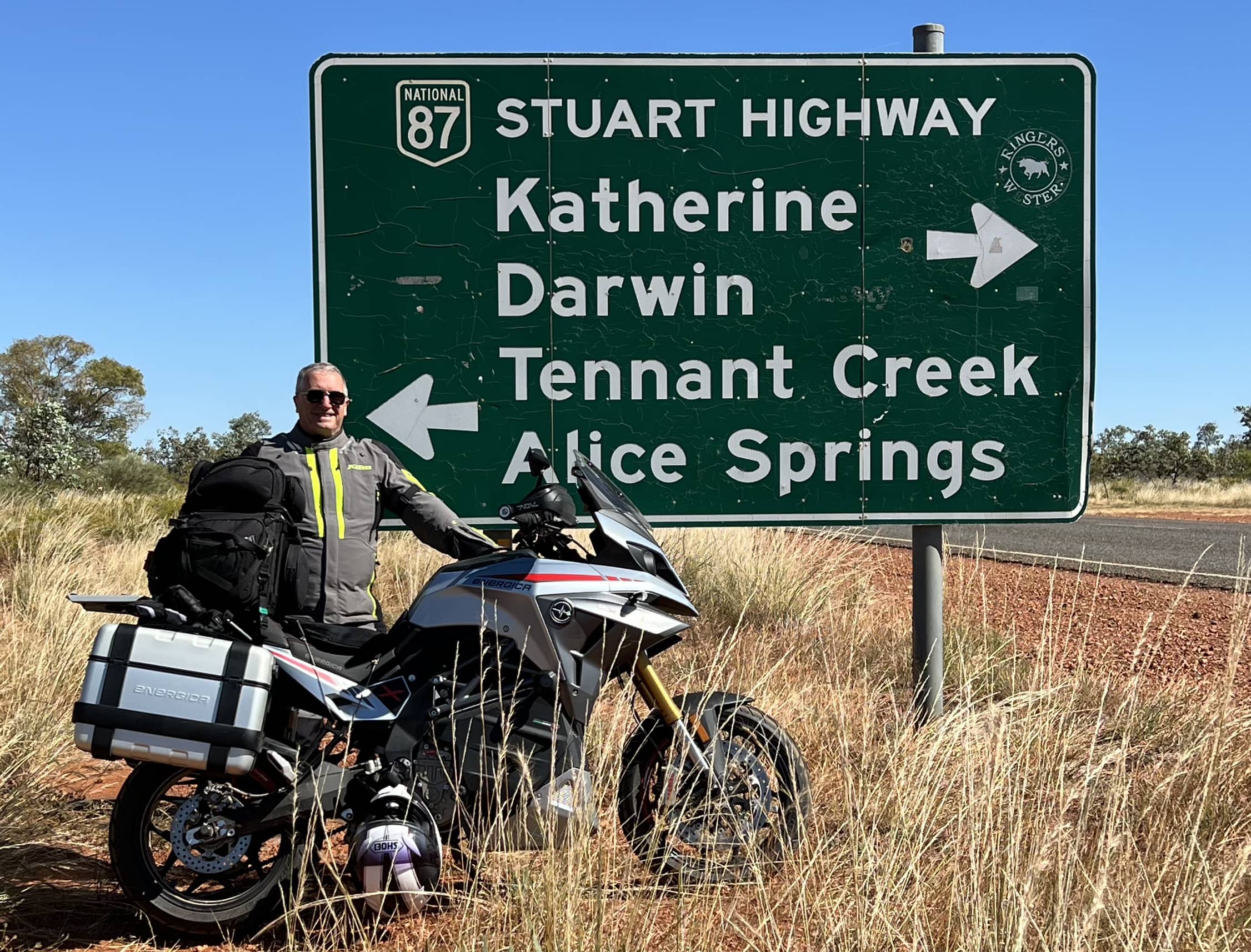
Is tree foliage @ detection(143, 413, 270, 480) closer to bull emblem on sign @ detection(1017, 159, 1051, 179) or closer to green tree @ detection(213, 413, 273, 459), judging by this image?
green tree @ detection(213, 413, 273, 459)

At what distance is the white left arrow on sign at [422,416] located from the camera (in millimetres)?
4895

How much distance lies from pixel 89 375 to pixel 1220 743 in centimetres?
4807

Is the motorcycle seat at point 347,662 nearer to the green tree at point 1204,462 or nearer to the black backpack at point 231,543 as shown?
the black backpack at point 231,543

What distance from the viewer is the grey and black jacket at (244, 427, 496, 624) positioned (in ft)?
12.4

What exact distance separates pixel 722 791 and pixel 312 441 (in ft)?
6.32

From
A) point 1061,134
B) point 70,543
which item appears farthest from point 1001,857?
point 70,543

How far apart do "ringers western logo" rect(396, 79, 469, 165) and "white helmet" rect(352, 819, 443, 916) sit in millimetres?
3058

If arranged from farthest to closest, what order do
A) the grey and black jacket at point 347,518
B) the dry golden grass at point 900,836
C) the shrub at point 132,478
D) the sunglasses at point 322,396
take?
the shrub at point 132,478
the sunglasses at point 322,396
the grey and black jacket at point 347,518
the dry golden grass at point 900,836

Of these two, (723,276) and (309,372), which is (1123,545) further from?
(309,372)

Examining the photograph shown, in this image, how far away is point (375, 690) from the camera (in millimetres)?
3361

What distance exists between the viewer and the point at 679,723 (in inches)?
134

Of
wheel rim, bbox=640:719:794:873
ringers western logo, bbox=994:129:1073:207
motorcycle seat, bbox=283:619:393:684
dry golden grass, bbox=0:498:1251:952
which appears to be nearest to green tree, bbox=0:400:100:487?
dry golden grass, bbox=0:498:1251:952

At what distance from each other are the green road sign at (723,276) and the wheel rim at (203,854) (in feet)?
6.16

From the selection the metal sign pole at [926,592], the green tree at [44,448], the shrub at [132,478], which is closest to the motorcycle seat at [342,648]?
the metal sign pole at [926,592]
